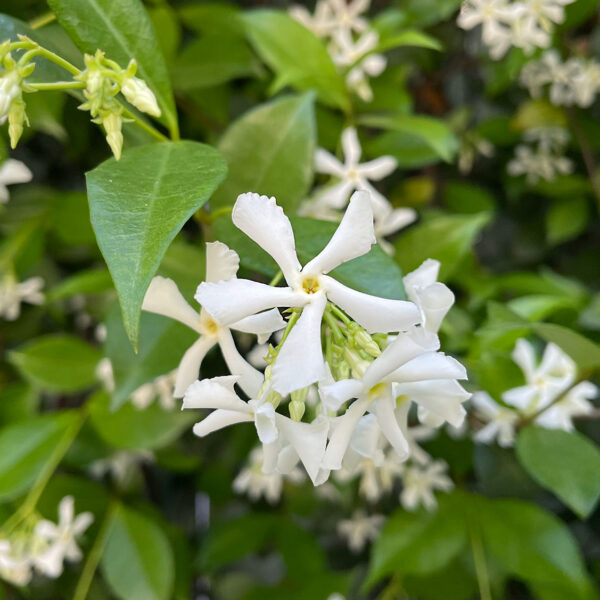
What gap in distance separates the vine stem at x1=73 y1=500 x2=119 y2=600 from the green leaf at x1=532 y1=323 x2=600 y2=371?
1.77ft

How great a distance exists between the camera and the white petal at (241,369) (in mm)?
358

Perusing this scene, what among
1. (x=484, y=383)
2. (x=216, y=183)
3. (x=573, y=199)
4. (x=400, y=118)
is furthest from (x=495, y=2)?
(x=216, y=183)

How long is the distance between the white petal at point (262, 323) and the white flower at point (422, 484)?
0.44 m

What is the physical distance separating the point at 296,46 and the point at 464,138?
0.37 meters

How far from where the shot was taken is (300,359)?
0.29 meters

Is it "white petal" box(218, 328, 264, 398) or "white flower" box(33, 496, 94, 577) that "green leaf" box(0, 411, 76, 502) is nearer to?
"white flower" box(33, 496, 94, 577)

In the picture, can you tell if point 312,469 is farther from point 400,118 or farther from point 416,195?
point 416,195

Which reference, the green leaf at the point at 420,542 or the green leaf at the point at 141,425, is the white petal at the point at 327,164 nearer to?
the green leaf at the point at 141,425

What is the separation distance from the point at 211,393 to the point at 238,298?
0.05 m

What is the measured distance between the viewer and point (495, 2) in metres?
0.72

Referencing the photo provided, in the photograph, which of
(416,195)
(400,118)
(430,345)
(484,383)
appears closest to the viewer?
(430,345)

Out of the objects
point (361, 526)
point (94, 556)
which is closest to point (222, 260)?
point (94, 556)

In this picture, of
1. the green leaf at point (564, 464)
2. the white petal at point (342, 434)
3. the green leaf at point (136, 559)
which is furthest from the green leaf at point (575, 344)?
the green leaf at point (136, 559)

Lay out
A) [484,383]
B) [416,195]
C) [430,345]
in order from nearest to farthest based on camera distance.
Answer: [430,345], [484,383], [416,195]
